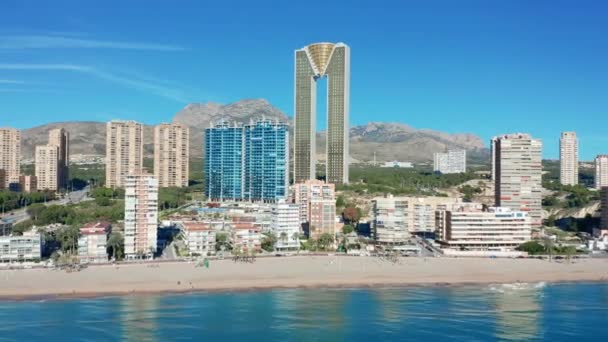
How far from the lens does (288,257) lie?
116 feet

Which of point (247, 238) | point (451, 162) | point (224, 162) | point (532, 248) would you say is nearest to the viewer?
point (532, 248)

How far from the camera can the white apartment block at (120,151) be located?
233ft

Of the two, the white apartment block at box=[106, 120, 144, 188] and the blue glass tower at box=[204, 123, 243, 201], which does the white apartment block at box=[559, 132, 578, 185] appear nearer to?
the blue glass tower at box=[204, 123, 243, 201]

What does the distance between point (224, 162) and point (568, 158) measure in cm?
4270

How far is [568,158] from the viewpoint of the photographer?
79938 mm

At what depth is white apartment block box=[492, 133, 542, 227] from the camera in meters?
47.1

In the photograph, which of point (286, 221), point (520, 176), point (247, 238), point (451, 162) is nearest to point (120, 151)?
point (286, 221)

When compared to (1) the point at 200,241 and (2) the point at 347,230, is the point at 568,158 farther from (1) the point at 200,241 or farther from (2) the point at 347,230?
(1) the point at 200,241

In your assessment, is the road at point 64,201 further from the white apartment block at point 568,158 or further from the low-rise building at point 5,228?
the white apartment block at point 568,158

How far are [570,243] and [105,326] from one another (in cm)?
3155

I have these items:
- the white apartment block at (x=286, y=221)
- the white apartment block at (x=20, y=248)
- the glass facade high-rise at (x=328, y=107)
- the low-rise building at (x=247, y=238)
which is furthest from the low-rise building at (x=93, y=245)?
the glass facade high-rise at (x=328, y=107)

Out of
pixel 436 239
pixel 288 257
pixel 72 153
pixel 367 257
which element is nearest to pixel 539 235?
pixel 436 239

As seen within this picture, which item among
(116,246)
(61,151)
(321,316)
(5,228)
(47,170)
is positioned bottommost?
(321,316)

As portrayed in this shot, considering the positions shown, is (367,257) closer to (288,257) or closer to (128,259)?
(288,257)
